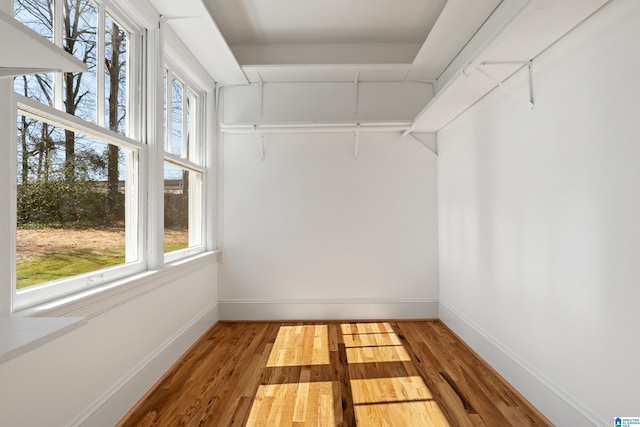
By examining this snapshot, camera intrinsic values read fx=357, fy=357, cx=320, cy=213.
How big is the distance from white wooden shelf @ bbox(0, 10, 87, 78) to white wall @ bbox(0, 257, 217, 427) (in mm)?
1075

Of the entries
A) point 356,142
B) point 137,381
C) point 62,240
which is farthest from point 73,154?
point 356,142

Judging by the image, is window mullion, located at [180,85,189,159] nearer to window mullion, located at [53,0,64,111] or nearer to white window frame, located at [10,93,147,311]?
white window frame, located at [10,93,147,311]

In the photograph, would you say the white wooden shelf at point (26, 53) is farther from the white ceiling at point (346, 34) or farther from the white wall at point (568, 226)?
the white ceiling at point (346, 34)

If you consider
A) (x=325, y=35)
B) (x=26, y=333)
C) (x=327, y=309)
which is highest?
(x=325, y=35)

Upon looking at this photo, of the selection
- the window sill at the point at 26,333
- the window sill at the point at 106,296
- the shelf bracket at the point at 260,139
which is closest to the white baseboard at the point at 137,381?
the window sill at the point at 106,296

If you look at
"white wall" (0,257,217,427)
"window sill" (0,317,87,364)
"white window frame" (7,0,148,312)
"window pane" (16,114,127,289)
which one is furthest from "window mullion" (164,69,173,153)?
"window sill" (0,317,87,364)

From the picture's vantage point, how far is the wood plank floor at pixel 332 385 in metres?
2.03

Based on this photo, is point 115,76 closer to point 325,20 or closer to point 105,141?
point 105,141

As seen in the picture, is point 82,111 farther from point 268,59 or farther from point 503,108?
point 503,108

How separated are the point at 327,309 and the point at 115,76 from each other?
286 centimetres

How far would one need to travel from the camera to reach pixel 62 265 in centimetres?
177

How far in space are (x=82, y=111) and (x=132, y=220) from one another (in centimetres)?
78

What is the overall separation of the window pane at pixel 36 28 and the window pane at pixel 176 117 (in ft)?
4.42

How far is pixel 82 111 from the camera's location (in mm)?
1866
